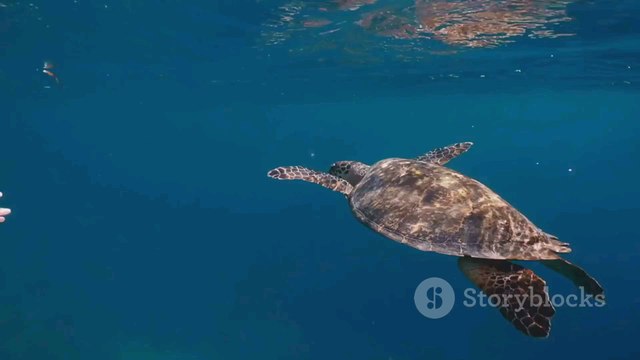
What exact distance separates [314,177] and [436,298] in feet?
40.2

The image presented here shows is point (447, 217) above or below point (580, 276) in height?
above

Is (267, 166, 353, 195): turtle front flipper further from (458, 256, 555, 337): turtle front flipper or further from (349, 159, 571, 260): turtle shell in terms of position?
(458, 256, 555, 337): turtle front flipper

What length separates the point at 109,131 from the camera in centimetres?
6650

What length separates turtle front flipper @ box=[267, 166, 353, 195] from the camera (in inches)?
335

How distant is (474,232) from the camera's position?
592cm

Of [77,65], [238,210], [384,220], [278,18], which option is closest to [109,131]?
[238,210]

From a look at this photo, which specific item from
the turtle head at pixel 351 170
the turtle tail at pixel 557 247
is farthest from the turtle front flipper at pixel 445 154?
the turtle tail at pixel 557 247

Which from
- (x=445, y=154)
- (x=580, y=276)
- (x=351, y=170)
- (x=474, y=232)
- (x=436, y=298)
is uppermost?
(x=474, y=232)

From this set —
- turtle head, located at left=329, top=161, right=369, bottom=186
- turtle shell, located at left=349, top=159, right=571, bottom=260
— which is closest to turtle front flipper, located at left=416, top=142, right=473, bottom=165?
turtle head, located at left=329, top=161, right=369, bottom=186

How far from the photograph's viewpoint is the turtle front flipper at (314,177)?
851cm

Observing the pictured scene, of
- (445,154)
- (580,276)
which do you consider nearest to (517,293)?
(580,276)

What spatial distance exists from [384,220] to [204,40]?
1356cm

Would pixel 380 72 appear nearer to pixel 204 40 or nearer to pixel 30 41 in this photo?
pixel 204 40

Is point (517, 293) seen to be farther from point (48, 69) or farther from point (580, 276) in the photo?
point (48, 69)
